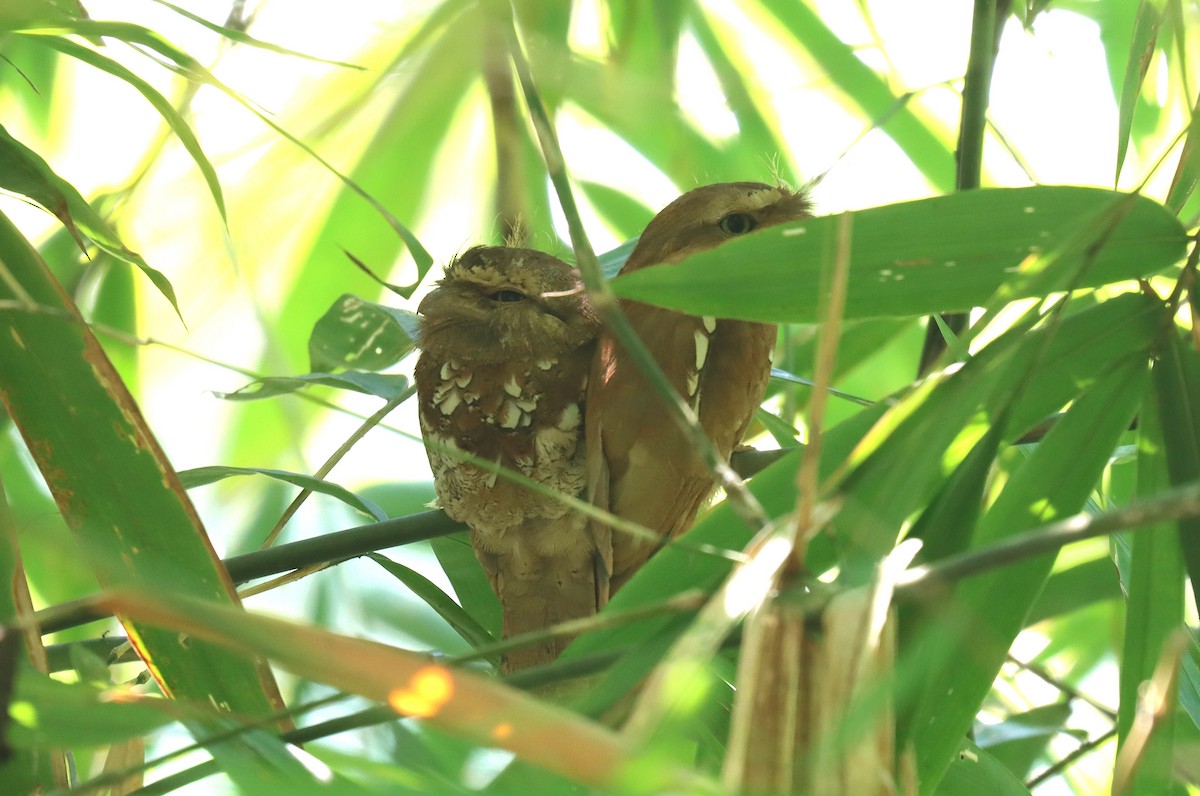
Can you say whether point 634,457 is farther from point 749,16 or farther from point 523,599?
point 749,16

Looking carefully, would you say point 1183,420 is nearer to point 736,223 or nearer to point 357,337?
point 736,223

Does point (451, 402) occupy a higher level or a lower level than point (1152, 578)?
higher

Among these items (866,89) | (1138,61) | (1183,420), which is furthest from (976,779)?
(866,89)

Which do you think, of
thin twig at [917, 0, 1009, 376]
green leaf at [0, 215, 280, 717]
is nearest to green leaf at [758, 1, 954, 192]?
thin twig at [917, 0, 1009, 376]

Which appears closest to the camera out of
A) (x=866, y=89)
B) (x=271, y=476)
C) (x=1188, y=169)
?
(x=1188, y=169)

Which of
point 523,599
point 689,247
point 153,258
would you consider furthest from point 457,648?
point 689,247

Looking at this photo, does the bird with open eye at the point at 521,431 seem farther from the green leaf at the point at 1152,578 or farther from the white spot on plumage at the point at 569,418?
the green leaf at the point at 1152,578

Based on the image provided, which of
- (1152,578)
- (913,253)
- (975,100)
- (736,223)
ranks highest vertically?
(975,100)
